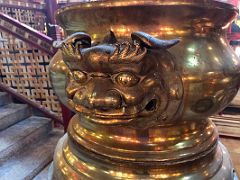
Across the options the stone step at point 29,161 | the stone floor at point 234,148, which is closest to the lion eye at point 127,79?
the stone floor at point 234,148

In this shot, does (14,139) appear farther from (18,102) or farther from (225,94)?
(225,94)

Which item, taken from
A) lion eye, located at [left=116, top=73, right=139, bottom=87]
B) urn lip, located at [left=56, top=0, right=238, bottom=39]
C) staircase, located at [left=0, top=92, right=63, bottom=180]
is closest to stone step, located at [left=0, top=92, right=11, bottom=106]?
staircase, located at [left=0, top=92, right=63, bottom=180]

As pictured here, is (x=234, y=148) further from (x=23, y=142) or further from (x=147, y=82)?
(x=23, y=142)

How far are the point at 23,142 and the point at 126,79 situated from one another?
1649mm

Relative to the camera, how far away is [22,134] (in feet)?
5.89

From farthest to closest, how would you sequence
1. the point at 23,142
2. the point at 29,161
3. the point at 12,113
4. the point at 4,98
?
the point at 4,98 → the point at 12,113 → the point at 23,142 → the point at 29,161

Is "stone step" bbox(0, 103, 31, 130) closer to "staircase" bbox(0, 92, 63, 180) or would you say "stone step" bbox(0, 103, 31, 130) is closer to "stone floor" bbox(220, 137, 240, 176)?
"staircase" bbox(0, 92, 63, 180)

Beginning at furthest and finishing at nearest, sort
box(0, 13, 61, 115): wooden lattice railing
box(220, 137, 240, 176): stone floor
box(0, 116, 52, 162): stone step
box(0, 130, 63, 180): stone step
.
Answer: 1. box(0, 13, 61, 115): wooden lattice railing
2. box(0, 116, 52, 162): stone step
3. box(0, 130, 63, 180): stone step
4. box(220, 137, 240, 176): stone floor

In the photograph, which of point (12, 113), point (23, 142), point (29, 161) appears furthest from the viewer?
point (12, 113)

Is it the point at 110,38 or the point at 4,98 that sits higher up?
the point at 110,38

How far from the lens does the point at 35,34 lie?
1.72m

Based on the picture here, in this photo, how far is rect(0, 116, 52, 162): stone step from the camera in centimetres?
159

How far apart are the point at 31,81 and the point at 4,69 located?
35cm

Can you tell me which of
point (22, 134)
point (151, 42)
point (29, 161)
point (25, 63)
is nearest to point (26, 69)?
point (25, 63)
